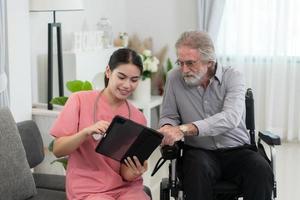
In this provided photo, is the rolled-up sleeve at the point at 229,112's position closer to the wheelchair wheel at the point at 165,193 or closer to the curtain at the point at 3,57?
the wheelchair wheel at the point at 165,193

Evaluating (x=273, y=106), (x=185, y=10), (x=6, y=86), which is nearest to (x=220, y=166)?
(x=6, y=86)

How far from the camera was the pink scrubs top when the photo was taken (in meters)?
1.83

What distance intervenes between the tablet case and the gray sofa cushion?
1.61 ft

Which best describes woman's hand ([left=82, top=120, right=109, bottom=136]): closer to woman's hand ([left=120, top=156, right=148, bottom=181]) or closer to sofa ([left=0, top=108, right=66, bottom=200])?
woman's hand ([left=120, top=156, right=148, bottom=181])

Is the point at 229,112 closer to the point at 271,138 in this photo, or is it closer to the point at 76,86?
the point at 271,138

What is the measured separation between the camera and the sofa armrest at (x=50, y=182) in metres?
2.28

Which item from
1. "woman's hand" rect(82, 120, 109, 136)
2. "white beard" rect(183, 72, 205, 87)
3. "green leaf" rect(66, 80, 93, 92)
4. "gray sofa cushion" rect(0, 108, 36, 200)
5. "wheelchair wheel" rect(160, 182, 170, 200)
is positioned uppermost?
"white beard" rect(183, 72, 205, 87)

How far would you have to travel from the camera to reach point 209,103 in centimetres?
228

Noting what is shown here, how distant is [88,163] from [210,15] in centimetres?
298

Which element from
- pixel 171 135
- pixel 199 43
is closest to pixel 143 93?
pixel 199 43

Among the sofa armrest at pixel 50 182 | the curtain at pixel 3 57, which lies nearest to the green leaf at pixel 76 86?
A: the curtain at pixel 3 57

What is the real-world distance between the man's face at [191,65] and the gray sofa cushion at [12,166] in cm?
87

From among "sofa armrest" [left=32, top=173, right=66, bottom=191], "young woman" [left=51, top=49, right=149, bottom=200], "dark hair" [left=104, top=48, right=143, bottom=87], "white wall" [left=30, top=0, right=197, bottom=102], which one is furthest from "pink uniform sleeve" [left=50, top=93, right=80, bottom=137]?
"white wall" [left=30, top=0, right=197, bottom=102]

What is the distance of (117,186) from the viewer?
1.86 meters
